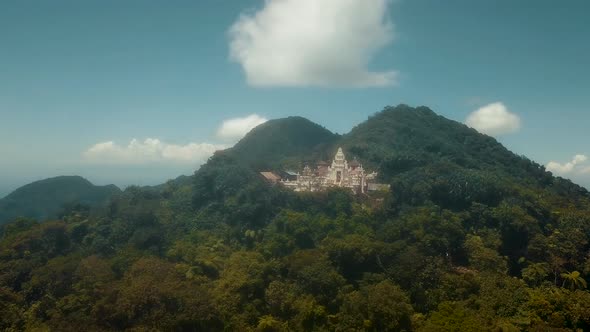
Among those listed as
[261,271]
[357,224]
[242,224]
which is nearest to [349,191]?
[357,224]

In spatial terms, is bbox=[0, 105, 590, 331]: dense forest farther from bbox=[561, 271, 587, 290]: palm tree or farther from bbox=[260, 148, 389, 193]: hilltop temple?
bbox=[260, 148, 389, 193]: hilltop temple

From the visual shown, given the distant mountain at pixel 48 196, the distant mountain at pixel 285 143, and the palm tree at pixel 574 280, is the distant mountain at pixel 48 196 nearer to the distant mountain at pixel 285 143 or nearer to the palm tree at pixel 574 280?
the distant mountain at pixel 285 143

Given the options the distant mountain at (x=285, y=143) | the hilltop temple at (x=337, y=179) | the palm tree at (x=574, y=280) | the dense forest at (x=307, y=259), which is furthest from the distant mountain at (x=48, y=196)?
the palm tree at (x=574, y=280)

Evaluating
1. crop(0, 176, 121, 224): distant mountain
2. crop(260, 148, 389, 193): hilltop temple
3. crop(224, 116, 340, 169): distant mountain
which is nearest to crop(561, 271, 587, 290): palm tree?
crop(260, 148, 389, 193): hilltop temple

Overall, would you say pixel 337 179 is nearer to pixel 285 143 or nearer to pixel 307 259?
pixel 307 259

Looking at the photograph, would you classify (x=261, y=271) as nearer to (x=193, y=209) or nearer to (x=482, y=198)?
(x=193, y=209)
